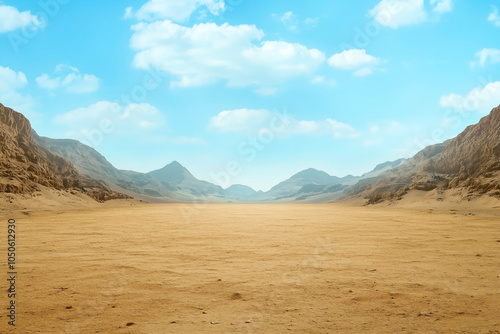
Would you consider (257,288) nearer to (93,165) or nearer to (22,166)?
(22,166)

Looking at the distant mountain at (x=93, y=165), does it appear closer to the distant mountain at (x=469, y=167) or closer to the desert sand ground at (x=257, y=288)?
the distant mountain at (x=469, y=167)

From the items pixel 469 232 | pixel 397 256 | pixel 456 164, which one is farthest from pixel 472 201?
pixel 397 256

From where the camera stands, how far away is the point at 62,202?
98.3ft

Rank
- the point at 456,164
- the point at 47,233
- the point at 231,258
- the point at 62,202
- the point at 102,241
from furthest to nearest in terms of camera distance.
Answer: the point at 456,164 → the point at 62,202 → the point at 47,233 → the point at 102,241 → the point at 231,258

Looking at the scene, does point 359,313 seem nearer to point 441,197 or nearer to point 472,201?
point 472,201

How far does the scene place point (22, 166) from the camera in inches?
1195

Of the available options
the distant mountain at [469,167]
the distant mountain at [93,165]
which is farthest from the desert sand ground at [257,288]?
the distant mountain at [93,165]

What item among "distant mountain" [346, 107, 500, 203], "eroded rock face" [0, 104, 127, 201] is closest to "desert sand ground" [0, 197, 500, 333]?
"distant mountain" [346, 107, 500, 203]

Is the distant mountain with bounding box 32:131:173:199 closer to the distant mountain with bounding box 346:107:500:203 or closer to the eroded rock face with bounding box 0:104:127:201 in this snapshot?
the eroded rock face with bounding box 0:104:127:201

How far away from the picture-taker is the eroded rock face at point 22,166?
26359 millimetres

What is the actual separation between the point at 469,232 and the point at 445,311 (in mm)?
8126

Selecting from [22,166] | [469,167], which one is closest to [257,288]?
[22,166]

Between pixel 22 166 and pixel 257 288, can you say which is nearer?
pixel 257 288

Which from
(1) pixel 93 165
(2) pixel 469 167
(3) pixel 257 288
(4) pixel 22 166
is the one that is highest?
(1) pixel 93 165
